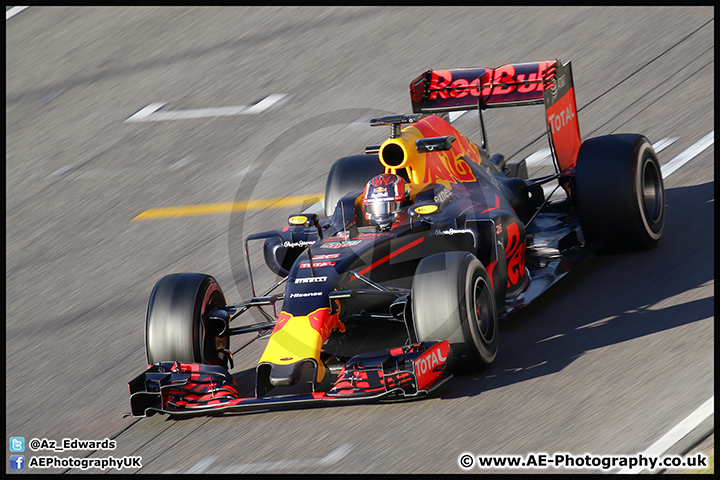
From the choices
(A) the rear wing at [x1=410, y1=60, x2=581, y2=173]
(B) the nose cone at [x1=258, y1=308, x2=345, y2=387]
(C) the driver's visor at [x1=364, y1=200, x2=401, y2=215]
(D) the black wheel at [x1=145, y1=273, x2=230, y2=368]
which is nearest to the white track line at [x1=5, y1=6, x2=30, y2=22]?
(A) the rear wing at [x1=410, y1=60, x2=581, y2=173]

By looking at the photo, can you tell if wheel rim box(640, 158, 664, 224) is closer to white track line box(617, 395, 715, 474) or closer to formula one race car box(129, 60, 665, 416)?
formula one race car box(129, 60, 665, 416)

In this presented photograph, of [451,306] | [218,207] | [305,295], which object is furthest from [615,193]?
[218,207]

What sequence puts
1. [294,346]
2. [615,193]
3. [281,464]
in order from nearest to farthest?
[281,464]
[294,346]
[615,193]

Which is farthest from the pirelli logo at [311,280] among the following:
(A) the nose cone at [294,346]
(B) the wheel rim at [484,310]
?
(B) the wheel rim at [484,310]

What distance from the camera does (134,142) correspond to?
16.4 metres

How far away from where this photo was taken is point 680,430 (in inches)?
261

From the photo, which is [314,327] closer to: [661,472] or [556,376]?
[556,376]

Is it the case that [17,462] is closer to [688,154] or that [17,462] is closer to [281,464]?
[281,464]

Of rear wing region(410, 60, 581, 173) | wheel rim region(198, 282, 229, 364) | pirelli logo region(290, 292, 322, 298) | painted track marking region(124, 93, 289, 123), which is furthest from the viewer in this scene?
painted track marking region(124, 93, 289, 123)

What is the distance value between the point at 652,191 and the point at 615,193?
788mm

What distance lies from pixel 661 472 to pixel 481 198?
3.90 metres

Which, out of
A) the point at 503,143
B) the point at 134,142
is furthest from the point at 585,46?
the point at 134,142

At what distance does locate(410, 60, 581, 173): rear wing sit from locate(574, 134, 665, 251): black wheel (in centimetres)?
62

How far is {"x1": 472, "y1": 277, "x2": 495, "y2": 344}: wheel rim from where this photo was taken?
7.93 m
